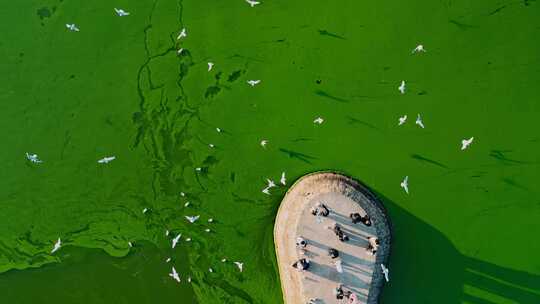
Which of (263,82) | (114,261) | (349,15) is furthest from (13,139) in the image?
(349,15)

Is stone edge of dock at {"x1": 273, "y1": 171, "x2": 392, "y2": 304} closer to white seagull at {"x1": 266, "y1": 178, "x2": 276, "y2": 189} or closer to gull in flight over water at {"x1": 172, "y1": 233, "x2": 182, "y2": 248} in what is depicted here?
white seagull at {"x1": 266, "y1": 178, "x2": 276, "y2": 189}

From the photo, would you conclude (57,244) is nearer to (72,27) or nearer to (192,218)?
(192,218)

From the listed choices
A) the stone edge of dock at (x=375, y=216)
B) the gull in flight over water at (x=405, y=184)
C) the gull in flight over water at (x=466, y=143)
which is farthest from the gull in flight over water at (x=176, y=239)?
the gull in flight over water at (x=466, y=143)

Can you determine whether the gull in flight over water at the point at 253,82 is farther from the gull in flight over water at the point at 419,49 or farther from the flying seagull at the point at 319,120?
the gull in flight over water at the point at 419,49

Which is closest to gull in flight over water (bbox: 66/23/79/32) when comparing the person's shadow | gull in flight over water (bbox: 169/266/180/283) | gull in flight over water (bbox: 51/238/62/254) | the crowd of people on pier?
gull in flight over water (bbox: 51/238/62/254)

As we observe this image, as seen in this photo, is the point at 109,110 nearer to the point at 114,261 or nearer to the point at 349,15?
the point at 114,261
